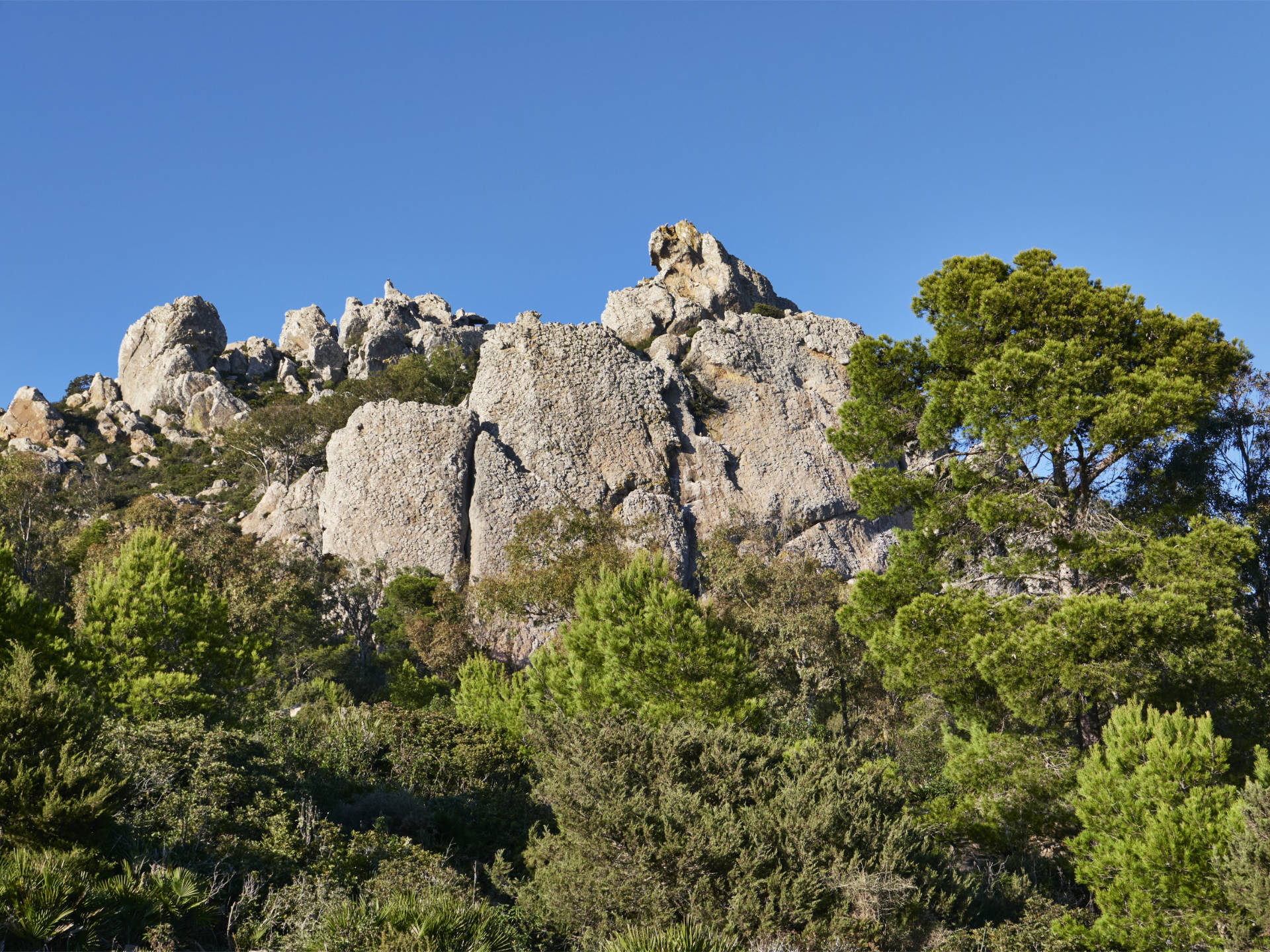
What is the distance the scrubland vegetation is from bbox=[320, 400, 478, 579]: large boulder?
12.7 meters

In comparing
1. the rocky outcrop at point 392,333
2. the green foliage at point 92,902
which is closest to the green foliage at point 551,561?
the green foliage at point 92,902

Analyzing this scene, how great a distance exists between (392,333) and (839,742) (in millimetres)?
60398

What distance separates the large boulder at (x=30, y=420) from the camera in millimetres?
58781

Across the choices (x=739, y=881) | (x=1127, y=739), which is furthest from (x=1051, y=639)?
(x=739, y=881)

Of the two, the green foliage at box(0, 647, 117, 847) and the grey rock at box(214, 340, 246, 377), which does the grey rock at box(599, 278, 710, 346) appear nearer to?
the grey rock at box(214, 340, 246, 377)

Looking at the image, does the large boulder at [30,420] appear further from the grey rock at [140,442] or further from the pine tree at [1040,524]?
the pine tree at [1040,524]

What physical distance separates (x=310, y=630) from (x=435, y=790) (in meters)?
16.8

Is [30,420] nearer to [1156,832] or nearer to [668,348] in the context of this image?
[668,348]

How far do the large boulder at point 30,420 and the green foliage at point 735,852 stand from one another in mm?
61279

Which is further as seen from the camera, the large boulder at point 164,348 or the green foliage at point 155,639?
the large boulder at point 164,348

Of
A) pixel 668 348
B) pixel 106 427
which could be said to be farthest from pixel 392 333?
pixel 668 348

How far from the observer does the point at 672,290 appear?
57.1m

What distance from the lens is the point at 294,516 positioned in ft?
133

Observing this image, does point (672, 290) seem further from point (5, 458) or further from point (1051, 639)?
point (1051, 639)
